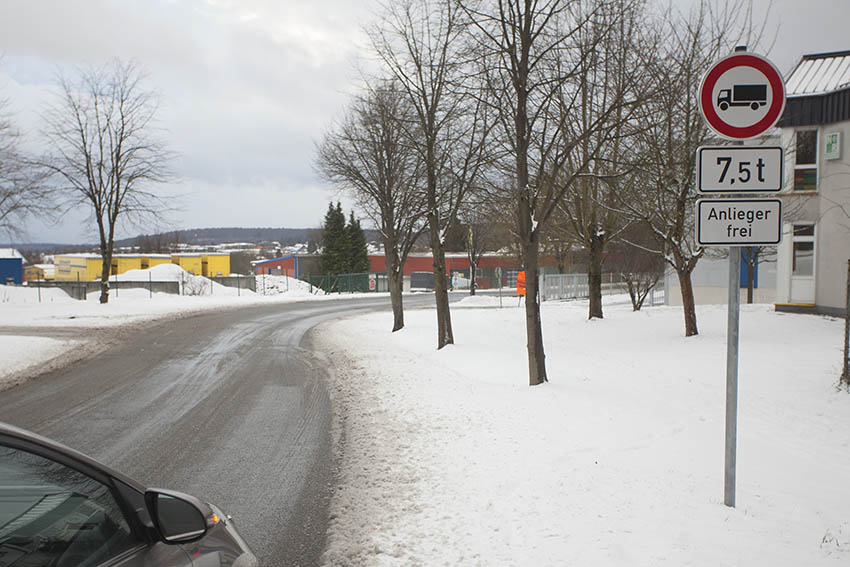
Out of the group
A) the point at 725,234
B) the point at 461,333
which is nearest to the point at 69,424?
the point at 725,234

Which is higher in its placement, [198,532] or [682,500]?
[198,532]

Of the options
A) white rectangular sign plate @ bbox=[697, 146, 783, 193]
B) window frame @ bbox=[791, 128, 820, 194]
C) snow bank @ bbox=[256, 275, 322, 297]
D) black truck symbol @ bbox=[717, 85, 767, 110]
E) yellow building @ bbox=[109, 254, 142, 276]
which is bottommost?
snow bank @ bbox=[256, 275, 322, 297]

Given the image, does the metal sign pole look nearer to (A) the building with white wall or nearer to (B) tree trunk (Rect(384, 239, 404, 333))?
(A) the building with white wall

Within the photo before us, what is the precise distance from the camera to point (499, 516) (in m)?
4.95

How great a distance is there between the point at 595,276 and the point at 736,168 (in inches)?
670

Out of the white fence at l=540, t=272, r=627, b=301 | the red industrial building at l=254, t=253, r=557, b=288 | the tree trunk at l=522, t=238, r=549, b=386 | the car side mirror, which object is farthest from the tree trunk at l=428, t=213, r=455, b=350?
the red industrial building at l=254, t=253, r=557, b=288

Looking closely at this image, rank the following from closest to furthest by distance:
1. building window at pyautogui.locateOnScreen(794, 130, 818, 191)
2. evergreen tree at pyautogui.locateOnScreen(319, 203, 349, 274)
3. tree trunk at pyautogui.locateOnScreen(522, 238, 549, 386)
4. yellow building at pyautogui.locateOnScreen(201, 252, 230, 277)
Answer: tree trunk at pyautogui.locateOnScreen(522, 238, 549, 386) → building window at pyautogui.locateOnScreen(794, 130, 818, 191) → evergreen tree at pyautogui.locateOnScreen(319, 203, 349, 274) → yellow building at pyautogui.locateOnScreen(201, 252, 230, 277)

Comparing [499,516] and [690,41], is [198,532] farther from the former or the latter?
[690,41]

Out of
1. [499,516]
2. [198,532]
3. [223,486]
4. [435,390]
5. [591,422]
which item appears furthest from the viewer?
[435,390]

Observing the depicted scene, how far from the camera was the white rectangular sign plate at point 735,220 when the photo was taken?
4586 millimetres

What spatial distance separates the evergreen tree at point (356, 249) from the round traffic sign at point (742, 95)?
64902 millimetres

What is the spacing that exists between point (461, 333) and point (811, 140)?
11665mm

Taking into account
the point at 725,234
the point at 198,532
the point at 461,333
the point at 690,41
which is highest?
the point at 690,41

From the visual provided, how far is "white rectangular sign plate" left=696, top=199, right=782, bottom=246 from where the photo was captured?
15.0 feet
